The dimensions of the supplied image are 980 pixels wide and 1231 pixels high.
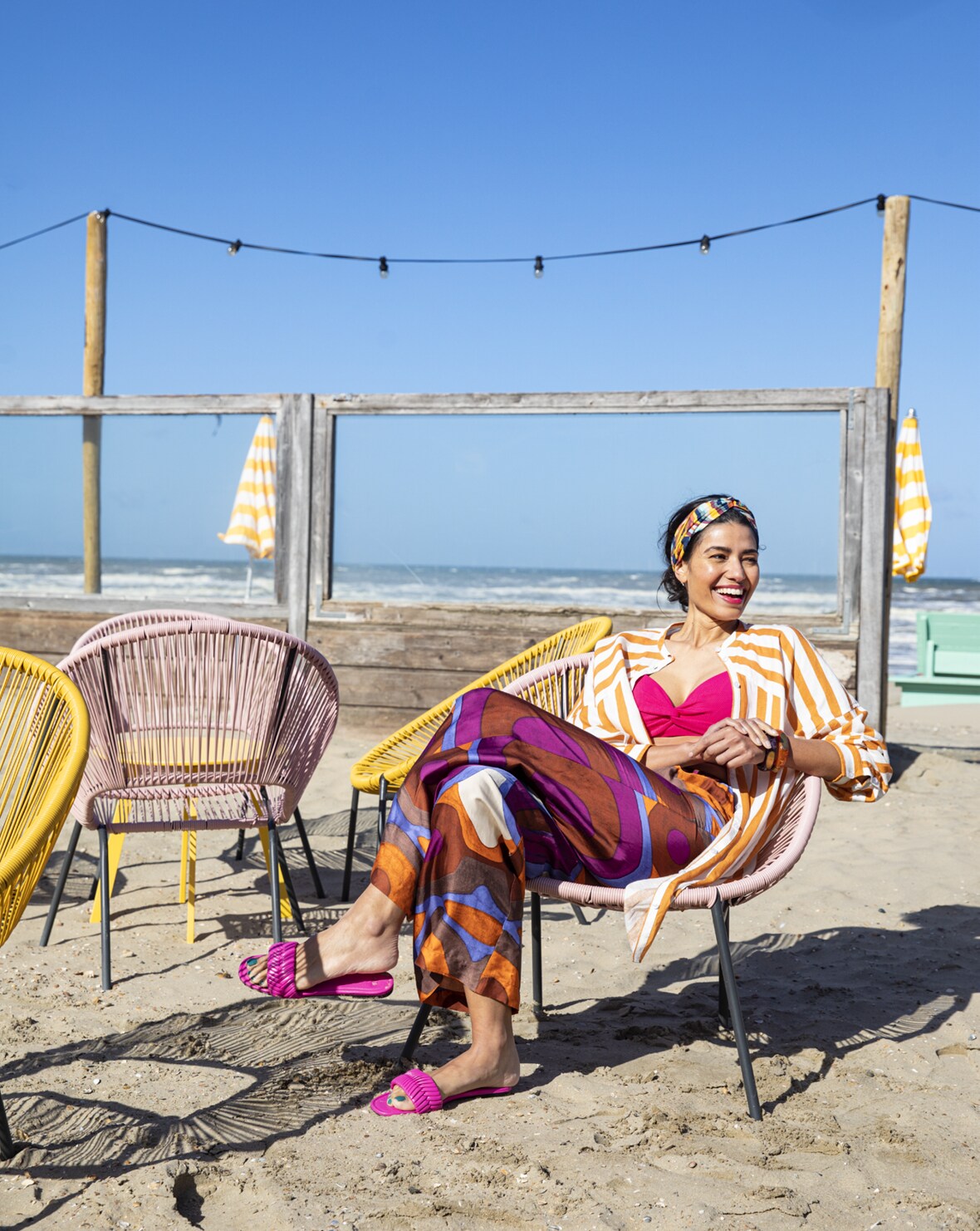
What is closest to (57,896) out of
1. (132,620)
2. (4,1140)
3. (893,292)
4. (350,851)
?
(350,851)

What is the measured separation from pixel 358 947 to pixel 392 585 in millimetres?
3971

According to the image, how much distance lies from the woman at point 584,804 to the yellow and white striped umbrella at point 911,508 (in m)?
5.50

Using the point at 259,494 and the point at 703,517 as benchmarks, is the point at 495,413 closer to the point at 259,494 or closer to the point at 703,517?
the point at 259,494

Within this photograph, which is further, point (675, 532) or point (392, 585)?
point (392, 585)

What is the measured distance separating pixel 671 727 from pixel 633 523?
3456 mm

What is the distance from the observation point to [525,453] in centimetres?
593

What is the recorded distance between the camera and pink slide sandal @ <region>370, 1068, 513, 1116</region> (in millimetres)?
1979

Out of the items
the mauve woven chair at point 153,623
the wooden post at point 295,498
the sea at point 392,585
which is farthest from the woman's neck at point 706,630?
the wooden post at point 295,498

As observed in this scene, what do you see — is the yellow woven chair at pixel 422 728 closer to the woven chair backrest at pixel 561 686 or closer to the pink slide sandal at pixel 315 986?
the woven chair backrest at pixel 561 686

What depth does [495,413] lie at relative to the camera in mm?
5887

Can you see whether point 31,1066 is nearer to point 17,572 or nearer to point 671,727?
point 671,727

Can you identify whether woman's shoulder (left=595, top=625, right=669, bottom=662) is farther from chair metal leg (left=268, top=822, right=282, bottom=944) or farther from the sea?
the sea

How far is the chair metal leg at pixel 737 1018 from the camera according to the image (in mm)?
2012

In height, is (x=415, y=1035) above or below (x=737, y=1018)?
below
